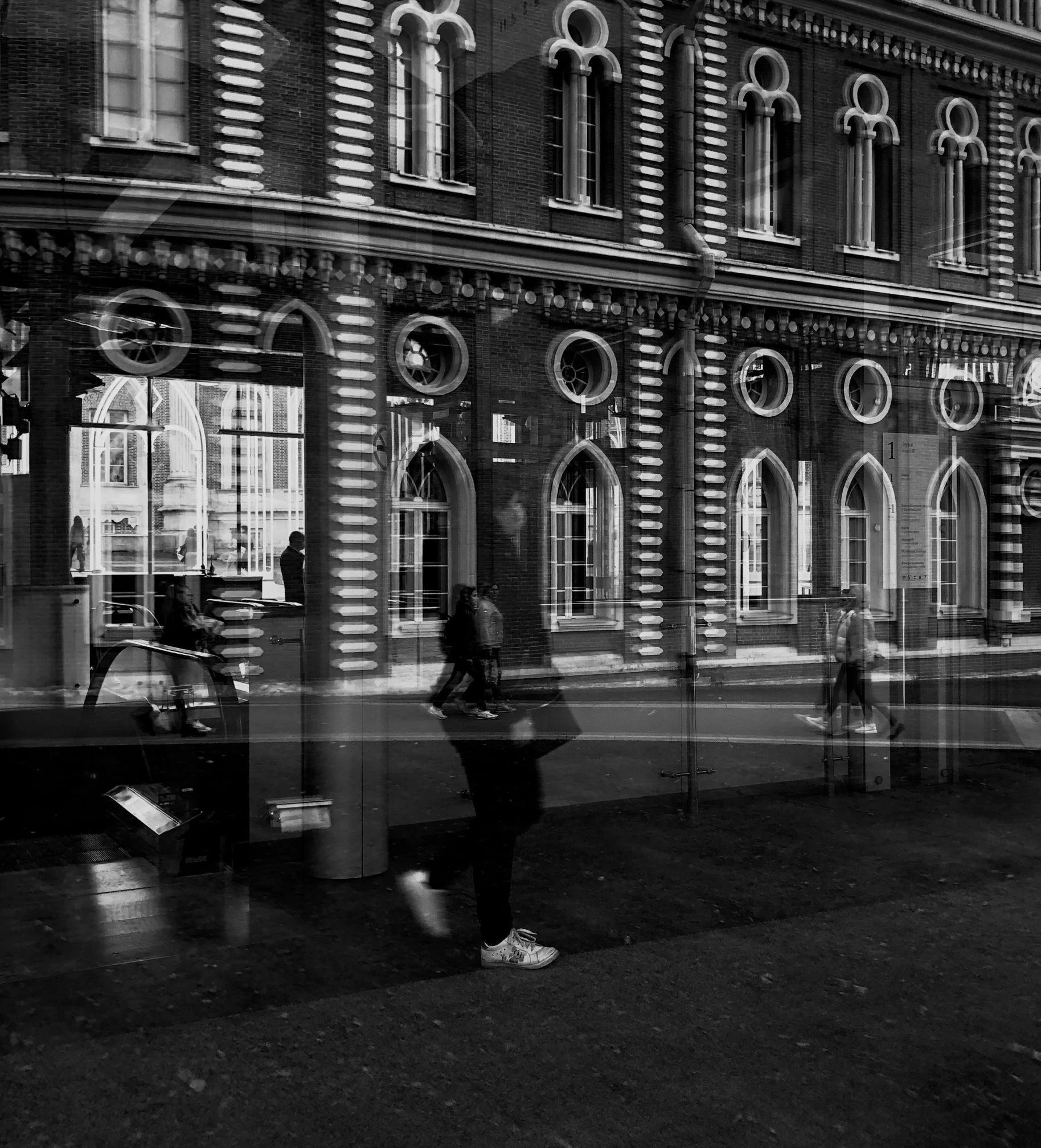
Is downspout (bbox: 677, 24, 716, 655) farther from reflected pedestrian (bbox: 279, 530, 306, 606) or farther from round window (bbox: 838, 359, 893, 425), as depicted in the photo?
reflected pedestrian (bbox: 279, 530, 306, 606)

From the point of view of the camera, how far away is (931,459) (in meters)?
7.84

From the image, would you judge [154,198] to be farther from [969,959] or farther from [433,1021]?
[969,959]

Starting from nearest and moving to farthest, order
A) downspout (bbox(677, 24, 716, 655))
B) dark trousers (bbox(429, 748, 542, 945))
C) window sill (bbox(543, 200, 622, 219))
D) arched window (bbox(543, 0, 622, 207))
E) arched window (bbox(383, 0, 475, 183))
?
1. dark trousers (bbox(429, 748, 542, 945))
2. arched window (bbox(383, 0, 475, 183))
3. window sill (bbox(543, 200, 622, 219))
4. arched window (bbox(543, 0, 622, 207))
5. downspout (bbox(677, 24, 716, 655))

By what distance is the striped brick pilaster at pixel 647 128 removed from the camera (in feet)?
20.6

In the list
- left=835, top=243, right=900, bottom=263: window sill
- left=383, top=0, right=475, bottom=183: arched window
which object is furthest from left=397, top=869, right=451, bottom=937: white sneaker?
left=835, top=243, right=900, bottom=263: window sill

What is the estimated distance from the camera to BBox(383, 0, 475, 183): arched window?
17.6 feet

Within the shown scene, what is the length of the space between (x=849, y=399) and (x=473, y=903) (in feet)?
13.1

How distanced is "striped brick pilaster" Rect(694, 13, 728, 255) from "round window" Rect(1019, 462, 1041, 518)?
260 cm

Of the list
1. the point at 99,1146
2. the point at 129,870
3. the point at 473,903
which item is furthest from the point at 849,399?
the point at 99,1146

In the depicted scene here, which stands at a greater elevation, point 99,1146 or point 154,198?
point 154,198

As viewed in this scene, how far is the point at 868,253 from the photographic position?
7.17 m

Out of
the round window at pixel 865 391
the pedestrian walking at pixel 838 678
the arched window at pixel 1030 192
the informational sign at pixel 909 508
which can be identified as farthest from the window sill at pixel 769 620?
the arched window at pixel 1030 192

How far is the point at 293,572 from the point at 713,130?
357 cm

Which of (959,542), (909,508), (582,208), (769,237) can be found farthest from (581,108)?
(959,542)
